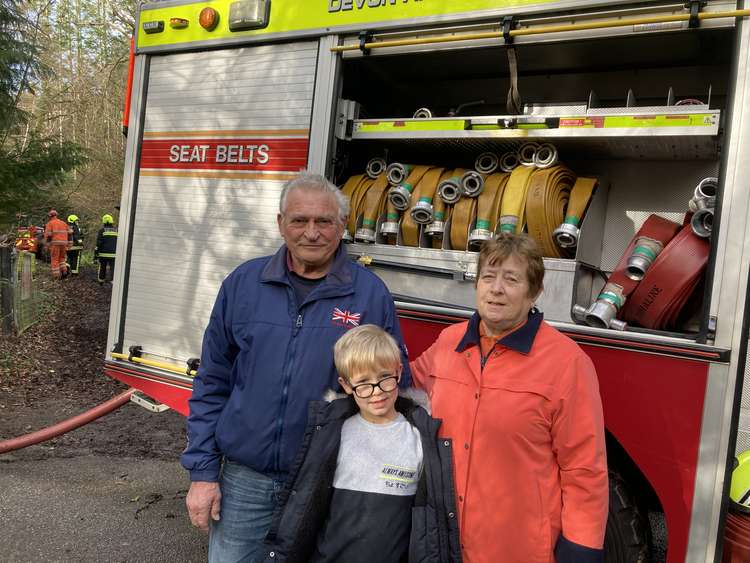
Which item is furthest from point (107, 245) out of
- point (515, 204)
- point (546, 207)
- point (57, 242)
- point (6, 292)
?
point (546, 207)

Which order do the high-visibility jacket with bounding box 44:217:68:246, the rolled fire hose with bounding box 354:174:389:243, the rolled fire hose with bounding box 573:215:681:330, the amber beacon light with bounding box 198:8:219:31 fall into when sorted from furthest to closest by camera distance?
the high-visibility jacket with bounding box 44:217:68:246 < the amber beacon light with bounding box 198:8:219:31 < the rolled fire hose with bounding box 354:174:389:243 < the rolled fire hose with bounding box 573:215:681:330

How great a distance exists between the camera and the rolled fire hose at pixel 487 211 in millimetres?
3221

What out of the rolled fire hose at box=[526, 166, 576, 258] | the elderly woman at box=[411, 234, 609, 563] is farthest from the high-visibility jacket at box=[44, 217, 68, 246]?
the elderly woman at box=[411, 234, 609, 563]

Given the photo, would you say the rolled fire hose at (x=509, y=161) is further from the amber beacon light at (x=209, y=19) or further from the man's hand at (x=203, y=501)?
the man's hand at (x=203, y=501)

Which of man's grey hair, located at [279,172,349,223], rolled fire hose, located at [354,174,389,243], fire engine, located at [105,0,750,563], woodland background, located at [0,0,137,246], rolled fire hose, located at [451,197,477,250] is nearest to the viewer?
man's grey hair, located at [279,172,349,223]

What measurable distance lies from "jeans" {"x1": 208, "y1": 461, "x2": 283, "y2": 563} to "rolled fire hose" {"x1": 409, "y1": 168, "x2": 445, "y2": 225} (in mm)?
1739

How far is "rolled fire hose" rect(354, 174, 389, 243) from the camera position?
352cm

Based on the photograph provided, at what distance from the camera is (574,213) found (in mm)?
3086

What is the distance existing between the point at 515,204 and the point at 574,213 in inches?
11.3

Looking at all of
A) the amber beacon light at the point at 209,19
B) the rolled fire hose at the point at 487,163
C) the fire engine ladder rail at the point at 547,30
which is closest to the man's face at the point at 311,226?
the fire engine ladder rail at the point at 547,30

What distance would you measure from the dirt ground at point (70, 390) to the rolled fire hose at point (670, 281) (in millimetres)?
3786

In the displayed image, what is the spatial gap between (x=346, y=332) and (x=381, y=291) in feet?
0.75

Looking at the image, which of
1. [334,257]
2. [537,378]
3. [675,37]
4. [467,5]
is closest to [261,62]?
[467,5]

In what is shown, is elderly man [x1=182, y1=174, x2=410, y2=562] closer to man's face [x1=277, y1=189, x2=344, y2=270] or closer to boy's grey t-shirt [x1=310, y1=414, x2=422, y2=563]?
man's face [x1=277, y1=189, x2=344, y2=270]
